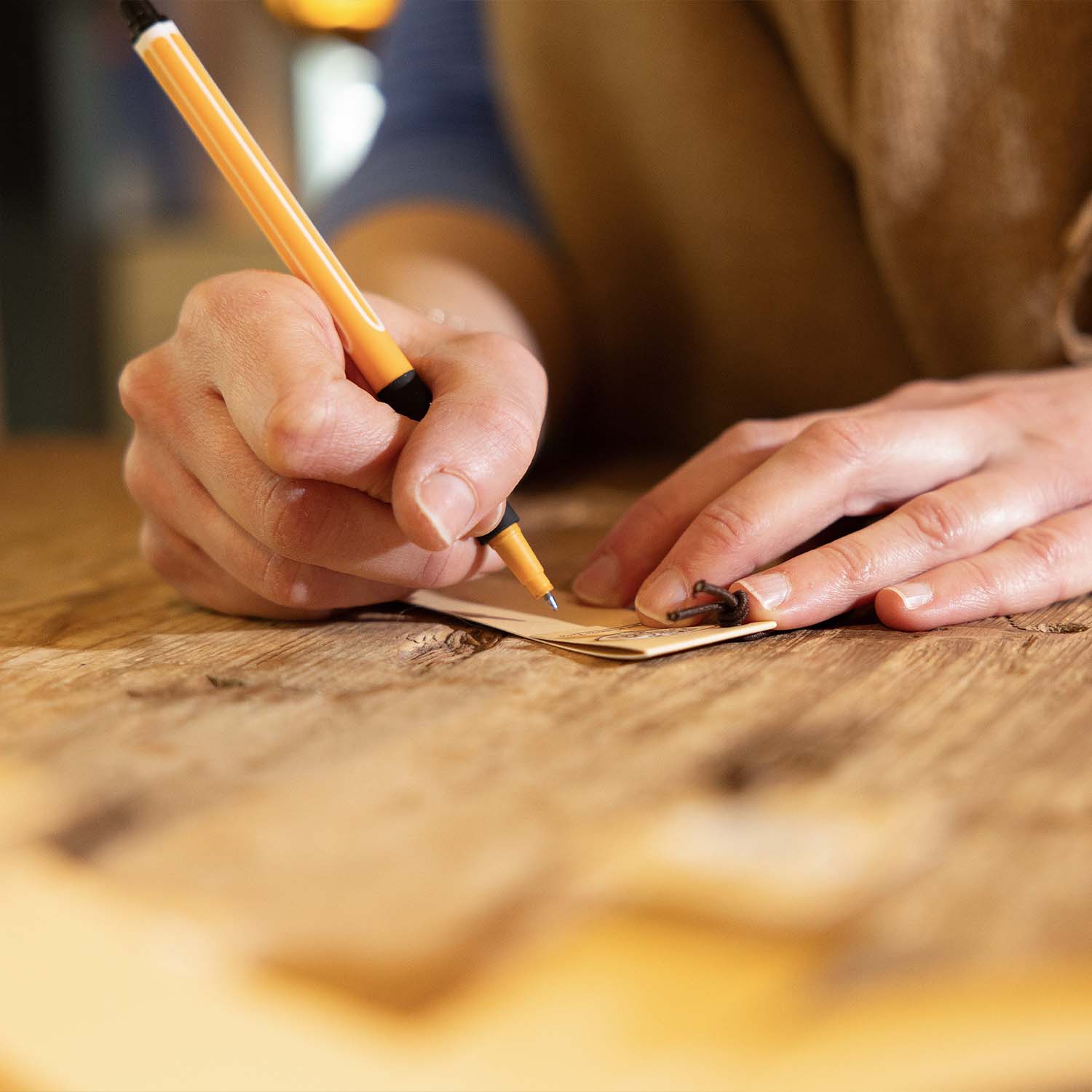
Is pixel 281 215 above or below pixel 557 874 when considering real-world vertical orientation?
above

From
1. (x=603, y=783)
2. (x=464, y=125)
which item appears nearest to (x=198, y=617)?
(x=603, y=783)

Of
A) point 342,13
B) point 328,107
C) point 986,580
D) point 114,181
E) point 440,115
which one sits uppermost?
point 342,13

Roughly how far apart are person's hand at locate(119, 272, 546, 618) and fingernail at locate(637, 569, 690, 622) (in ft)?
0.24

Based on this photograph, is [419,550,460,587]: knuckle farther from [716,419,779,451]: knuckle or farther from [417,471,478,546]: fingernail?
[716,419,779,451]: knuckle

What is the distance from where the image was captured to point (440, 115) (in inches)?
47.4

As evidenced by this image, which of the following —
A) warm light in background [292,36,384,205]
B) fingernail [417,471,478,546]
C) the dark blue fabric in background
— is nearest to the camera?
fingernail [417,471,478,546]

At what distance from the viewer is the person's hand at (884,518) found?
1.49 feet

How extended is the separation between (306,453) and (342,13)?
3.11 meters

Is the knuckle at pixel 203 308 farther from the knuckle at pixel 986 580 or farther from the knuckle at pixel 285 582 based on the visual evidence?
the knuckle at pixel 986 580

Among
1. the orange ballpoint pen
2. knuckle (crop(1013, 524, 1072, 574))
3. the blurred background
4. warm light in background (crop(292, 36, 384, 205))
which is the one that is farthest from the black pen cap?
warm light in background (crop(292, 36, 384, 205))

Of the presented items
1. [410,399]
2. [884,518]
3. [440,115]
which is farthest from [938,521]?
[440,115]

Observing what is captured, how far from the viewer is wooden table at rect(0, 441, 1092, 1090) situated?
0.21 m

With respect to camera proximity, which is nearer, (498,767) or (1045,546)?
(498,767)

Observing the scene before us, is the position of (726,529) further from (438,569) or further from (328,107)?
(328,107)
